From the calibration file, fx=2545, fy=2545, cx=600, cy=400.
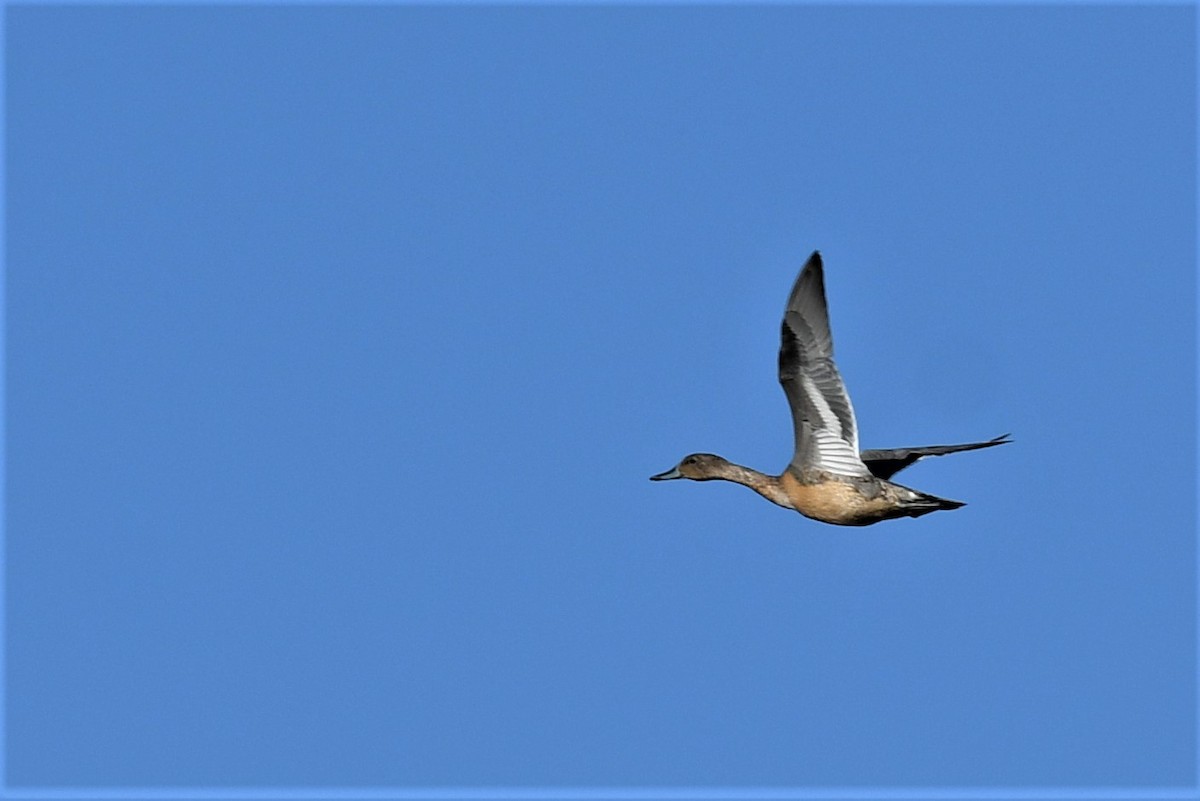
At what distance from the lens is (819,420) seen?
32.6m

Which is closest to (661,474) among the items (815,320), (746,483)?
(746,483)

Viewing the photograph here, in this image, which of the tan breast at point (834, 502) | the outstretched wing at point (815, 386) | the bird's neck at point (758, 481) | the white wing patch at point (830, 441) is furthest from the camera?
the bird's neck at point (758, 481)

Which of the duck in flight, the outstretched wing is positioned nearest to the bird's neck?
the duck in flight

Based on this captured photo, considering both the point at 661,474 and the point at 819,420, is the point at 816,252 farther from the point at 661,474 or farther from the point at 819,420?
the point at 661,474

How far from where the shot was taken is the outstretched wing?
3191 cm

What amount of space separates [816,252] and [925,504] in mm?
3532

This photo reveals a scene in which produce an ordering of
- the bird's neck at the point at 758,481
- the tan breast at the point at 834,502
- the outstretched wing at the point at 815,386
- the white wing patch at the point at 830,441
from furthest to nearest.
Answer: the bird's neck at the point at 758,481 → the tan breast at the point at 834,502 → the white wing patch at the point at 830,441 → the outstretched wing at the point at 815,386

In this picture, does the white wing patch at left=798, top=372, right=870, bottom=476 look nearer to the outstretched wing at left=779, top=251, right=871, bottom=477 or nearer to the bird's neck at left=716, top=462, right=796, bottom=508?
the outstretched wing at left=779, top=251, right=871, bottom=477

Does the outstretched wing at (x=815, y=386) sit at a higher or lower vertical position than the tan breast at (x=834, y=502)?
higher

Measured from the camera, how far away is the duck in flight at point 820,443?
105 feet

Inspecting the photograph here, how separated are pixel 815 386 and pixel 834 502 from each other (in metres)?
1.60

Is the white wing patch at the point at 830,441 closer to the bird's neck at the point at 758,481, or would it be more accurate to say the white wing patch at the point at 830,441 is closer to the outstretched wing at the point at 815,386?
the outstretched wing at the point at 815,386

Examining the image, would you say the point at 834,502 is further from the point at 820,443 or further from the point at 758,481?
the point at 758,481

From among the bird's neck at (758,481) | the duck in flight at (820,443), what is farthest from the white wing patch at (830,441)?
the bird's neck at (758,481)
